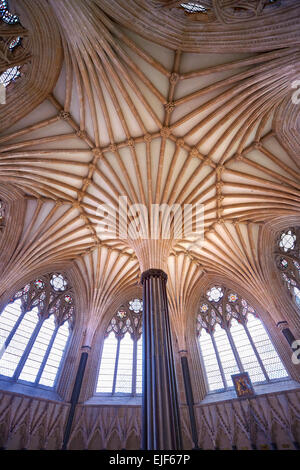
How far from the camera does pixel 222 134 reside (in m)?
11.6

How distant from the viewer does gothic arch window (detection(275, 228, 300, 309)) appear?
13508 millimetres

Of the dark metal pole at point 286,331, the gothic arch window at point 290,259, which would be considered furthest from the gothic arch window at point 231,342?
the gothic arch window at point 290,259

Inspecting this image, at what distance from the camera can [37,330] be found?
13.4m

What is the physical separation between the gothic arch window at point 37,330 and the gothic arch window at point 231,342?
819 cm

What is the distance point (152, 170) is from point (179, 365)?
10717 mm

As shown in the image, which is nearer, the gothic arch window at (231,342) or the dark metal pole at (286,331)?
the dark metal pole at (286,331)

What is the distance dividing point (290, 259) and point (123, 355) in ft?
36.1

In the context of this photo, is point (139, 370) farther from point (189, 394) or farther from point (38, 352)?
point (38, 352)

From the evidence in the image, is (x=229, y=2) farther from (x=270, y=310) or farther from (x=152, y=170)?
(x=270, y=310)

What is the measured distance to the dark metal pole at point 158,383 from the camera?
19.2 feet

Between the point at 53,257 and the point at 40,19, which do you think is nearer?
the point at 40,19

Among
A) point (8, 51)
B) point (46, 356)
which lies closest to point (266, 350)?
point (46, 356)

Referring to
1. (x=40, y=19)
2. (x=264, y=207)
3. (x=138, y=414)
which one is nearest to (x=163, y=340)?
(x=138, y=414)

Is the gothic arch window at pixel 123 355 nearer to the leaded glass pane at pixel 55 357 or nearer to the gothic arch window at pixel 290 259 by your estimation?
the leaded glass pane at pixel 55 357
